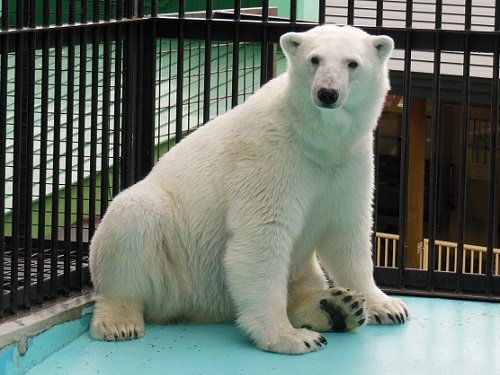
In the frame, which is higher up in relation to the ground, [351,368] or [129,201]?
[129,201]

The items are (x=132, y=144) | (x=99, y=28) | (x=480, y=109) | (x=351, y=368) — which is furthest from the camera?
(x=480, y=109)

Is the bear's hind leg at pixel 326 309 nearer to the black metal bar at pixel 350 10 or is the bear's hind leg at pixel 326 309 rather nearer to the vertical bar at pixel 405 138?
the vertical bar at pixel 405 138

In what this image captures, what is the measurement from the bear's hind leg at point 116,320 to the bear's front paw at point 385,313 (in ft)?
3.35

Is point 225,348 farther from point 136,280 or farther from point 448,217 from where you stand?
point 448,217

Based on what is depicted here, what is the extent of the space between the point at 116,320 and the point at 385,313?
119cm

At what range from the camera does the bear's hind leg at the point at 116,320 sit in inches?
183

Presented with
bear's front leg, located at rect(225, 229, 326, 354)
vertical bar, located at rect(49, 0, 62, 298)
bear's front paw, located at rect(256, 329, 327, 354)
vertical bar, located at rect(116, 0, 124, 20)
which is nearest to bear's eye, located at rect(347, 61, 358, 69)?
bear's front leg, located at rect(225, 229, 326, 354)

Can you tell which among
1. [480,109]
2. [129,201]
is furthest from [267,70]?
[480,109]

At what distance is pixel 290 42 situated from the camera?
15.2 feet

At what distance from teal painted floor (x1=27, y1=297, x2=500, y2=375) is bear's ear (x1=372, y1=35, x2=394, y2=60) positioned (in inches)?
47.6

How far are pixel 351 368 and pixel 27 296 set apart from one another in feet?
4.44

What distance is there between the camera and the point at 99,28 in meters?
5.07

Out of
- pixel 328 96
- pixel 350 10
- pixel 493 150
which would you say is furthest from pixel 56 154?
pixel 493 150

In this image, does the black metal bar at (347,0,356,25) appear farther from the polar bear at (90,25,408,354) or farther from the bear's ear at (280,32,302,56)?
the bear's ear at (280,32,302,56)
